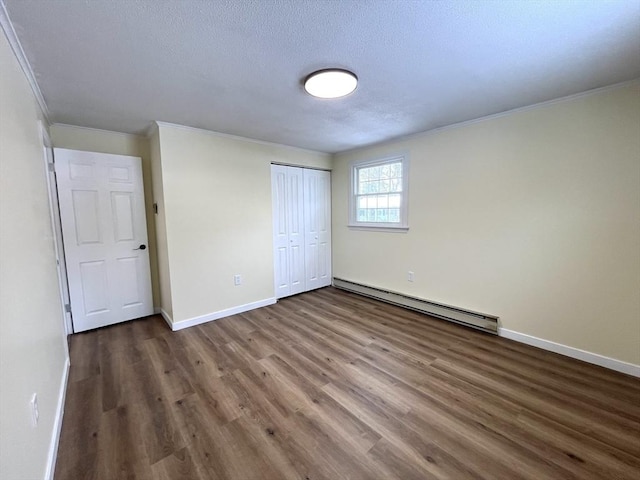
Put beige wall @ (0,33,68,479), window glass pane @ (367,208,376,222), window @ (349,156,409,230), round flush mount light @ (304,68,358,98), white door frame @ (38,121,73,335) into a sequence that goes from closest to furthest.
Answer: beige wall @ (0,33,68,479) → round flush mount light @ (304,68,358,98) → white door frame @ (38,121,73,335) → window @ (349,156,409,230) → window glass pane @ (367,208,376,222)

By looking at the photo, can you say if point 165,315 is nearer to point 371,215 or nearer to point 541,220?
point 371,215

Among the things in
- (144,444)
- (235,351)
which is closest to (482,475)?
(144,444)

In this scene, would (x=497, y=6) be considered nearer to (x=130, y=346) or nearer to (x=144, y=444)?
(x=144, y=444)

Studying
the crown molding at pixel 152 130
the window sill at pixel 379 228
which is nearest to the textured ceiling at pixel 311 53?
the crown molding at pixel 152 130

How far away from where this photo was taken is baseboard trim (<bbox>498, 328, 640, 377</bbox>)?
2.26 metres

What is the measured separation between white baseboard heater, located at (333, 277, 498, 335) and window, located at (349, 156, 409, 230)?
1.00m

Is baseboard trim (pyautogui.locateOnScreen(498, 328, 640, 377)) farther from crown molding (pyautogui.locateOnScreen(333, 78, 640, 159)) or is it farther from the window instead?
crown molding (pyautogui.locateOnScreen(333, 78, 640, 159))

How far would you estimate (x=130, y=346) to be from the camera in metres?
2.82

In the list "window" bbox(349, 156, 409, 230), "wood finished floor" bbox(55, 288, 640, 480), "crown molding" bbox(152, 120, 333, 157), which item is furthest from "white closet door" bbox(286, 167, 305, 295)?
"wood finished floor" bbox(55, 288, 640, 480)

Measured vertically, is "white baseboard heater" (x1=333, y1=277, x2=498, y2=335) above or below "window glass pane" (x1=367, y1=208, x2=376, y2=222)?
below

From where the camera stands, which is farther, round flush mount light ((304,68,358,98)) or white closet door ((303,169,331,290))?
white closet door ((303,169,331,290))

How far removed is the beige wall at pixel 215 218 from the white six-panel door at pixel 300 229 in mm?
247

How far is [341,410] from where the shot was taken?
1.90 meters

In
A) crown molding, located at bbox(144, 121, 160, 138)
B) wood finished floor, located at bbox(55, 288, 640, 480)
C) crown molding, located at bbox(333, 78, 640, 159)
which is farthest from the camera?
crown molding, located at bbox(144, 121, 160, 138)
